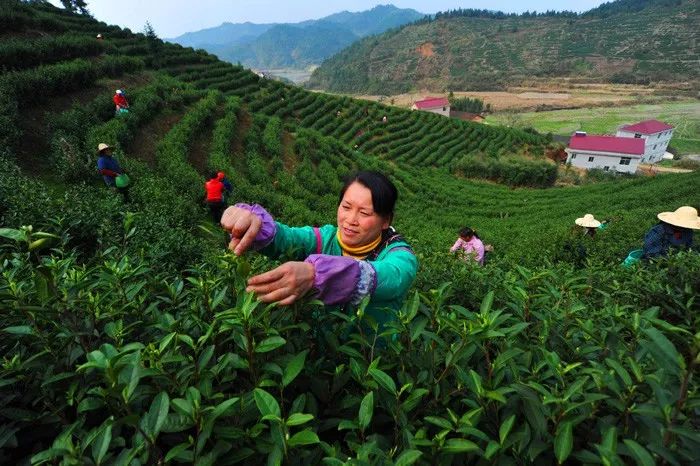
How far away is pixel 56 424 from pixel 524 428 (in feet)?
4.38

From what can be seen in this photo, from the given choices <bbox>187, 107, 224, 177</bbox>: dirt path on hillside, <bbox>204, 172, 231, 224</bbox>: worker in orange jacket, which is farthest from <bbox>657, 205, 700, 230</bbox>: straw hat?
<bbox>187, 107, 224, 177</bbox>: dirt path on hillside

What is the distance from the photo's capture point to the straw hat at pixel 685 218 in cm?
479

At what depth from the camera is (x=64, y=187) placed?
7.89m

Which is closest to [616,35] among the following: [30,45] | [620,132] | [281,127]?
[620,132]

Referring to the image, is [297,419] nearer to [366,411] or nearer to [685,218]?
[366,411]

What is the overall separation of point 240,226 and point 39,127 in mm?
11370

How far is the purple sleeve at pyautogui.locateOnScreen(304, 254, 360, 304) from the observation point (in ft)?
3.98

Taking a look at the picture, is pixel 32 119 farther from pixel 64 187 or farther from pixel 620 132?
pixel 620 132

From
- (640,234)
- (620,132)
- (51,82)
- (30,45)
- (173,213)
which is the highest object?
(30,45)

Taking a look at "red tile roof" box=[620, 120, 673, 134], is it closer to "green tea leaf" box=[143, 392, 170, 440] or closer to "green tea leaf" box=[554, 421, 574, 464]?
"green tea leaf" box=[554, 421, 574, 464]

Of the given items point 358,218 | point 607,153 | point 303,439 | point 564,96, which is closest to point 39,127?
point 358,218

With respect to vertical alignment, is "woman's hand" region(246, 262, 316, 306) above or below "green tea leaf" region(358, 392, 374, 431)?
above

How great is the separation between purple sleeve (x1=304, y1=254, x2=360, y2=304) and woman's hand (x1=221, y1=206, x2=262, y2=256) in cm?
33

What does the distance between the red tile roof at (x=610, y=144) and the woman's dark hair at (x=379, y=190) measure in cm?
5626
